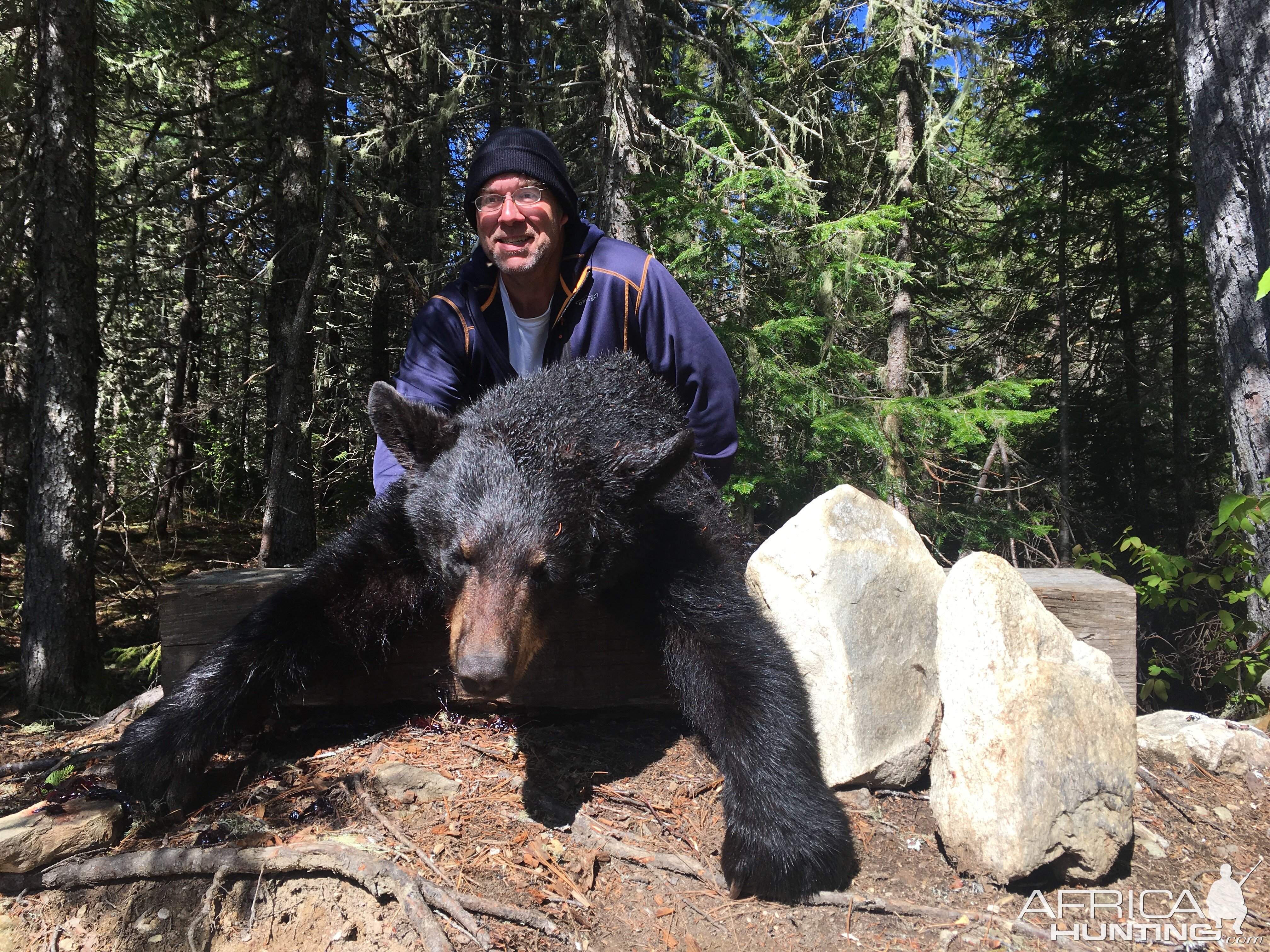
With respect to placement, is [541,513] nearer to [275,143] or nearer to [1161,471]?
[275,143]

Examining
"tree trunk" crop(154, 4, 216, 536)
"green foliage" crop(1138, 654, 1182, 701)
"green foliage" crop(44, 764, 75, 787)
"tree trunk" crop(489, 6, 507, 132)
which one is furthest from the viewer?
"tree trunk" crop(489, 6, 507, 132)

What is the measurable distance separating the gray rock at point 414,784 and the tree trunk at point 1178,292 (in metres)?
10.4

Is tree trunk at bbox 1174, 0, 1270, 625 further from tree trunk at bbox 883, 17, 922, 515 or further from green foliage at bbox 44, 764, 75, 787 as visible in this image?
green foliage at bbox 44, 764, 75, 787

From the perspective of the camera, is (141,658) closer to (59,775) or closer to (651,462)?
(59,775)

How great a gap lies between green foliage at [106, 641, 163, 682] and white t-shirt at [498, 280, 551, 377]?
138 inches

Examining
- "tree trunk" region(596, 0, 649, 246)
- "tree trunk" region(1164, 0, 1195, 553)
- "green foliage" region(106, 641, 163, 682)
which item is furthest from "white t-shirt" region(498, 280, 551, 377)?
"tree trunk" region(1164, 0, 1195, 553)

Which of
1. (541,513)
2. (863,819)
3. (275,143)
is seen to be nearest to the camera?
(541,513)

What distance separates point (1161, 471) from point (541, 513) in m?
12.7

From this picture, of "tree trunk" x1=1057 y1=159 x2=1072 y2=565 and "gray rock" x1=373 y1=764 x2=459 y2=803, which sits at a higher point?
"tree trunk" x1=1057 y1=159 x2=1072 y2=565

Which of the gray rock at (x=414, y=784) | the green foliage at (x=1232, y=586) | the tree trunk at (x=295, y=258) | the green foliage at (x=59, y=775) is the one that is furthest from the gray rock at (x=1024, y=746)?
the tree trunk at (x=295, y=258)

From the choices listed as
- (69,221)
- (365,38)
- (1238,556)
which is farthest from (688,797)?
(365,38)

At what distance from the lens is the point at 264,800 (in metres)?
2.61

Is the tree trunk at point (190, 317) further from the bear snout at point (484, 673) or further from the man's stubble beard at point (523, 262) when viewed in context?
the bear snout at point (484, 673)

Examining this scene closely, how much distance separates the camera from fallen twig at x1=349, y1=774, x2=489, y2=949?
76.2 inches
